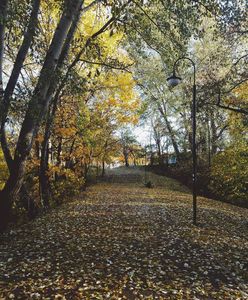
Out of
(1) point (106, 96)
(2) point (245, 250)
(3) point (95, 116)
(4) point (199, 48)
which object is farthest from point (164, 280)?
(4) point (199, 48)

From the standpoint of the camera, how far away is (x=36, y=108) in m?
9.03

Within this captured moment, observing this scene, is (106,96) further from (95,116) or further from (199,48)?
(199,48)

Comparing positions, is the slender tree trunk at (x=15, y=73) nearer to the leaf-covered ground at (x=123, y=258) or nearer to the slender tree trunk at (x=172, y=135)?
the leaf-covered ground at (x=123, y=258)

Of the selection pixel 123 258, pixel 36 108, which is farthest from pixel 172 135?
pixel 123 258

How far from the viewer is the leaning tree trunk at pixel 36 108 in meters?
9.02

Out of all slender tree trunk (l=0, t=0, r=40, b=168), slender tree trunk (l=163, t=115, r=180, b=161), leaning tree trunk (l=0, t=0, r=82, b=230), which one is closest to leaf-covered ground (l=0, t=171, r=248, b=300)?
leaning tree trunk (l=0, t=0, r=82, b=230)

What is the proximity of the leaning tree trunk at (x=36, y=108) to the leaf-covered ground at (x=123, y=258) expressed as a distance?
1.63 m

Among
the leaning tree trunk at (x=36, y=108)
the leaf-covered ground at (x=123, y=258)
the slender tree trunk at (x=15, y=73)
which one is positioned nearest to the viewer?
the leaf-covered ground at (x=123, y=258)

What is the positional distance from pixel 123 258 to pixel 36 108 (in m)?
4.73

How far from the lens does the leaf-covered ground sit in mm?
6543

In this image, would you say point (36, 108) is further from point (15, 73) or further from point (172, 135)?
point (172, 135)

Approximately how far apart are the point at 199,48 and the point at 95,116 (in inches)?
645

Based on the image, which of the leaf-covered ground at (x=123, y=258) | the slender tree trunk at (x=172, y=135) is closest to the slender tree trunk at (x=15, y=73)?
the leaf-covered ground at (x=123, y=258)

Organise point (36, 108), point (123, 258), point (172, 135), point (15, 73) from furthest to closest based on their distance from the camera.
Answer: point (172, 135) → point (15, 73) → point (36, 108) → point (123, 258)
